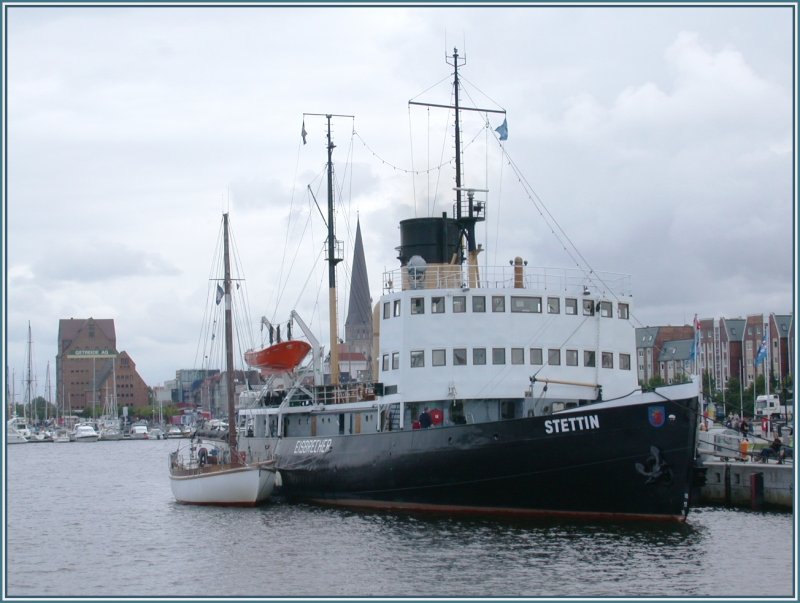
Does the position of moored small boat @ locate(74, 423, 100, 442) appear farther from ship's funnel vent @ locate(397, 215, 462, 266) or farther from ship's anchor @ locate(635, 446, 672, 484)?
ship's anchor @ locate(635, 446, 672, 484)

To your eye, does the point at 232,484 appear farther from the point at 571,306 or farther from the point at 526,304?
the point at 571,306

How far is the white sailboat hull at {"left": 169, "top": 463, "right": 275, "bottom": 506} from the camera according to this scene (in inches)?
1512

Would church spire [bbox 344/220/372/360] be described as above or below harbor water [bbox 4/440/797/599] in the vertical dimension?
above

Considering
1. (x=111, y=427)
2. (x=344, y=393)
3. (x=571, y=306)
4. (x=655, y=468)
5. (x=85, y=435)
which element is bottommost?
(x=85, y=435)

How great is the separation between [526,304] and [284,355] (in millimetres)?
10428

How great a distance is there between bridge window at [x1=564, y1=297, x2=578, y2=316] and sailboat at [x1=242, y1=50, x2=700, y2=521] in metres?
0.03

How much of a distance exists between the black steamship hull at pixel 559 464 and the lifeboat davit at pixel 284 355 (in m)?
8.47

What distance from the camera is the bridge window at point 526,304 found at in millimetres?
35438

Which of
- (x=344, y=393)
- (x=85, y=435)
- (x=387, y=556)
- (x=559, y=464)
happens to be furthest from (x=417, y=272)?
(x=85, y=435)

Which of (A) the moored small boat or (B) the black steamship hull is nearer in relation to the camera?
(B) the black steamship hull

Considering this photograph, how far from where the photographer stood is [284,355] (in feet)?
137

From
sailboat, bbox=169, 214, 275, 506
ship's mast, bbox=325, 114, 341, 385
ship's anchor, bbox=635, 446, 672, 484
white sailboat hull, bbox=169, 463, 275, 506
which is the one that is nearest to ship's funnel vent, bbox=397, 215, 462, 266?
ship's mast, bbox=325, 114, 341, 385

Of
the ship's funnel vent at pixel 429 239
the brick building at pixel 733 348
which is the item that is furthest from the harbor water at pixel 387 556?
the brick building at pixel 733 348

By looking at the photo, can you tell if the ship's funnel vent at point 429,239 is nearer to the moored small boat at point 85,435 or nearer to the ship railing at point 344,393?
the ship railing at point 344,393
